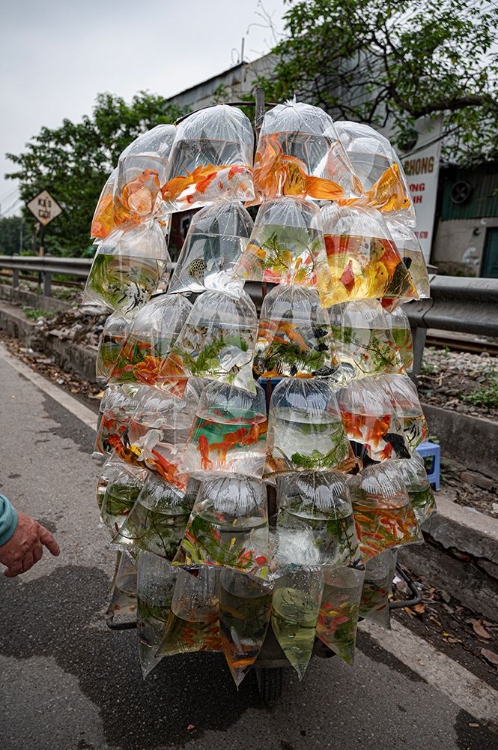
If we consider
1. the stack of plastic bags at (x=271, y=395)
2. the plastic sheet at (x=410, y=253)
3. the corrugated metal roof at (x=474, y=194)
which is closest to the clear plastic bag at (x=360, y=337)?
the stack of plastic bags at (x=271, y=395)

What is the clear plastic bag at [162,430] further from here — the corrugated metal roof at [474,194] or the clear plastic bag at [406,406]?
the corrugated metal roof at [474,194]

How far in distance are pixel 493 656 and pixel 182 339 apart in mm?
1745

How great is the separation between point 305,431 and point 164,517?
1.65 ft

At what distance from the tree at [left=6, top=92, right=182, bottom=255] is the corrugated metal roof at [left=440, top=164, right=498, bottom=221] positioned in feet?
25.8

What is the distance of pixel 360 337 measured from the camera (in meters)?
1.58

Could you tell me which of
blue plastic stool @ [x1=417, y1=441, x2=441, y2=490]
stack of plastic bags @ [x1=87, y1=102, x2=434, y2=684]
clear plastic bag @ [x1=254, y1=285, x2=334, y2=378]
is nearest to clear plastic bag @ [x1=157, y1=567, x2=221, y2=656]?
stack of plastic bags @ [x1=87, y1=102, x2=434, y2=684]

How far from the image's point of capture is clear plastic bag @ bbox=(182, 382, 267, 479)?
4.66ft

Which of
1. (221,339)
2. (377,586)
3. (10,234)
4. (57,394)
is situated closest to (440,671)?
(377,586)

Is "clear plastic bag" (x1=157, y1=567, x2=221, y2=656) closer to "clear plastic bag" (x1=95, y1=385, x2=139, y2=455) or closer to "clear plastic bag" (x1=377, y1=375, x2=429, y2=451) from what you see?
"clear plastic bag" (x1=95, y1=385, x2=139, y2=455)

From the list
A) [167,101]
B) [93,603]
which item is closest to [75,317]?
[93,603]

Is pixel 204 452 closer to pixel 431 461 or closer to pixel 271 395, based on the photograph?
pixel 271 395

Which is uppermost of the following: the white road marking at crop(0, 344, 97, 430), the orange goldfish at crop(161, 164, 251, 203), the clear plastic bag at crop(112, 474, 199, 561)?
the orange goldfish at crop(161, 164, 251, 203)

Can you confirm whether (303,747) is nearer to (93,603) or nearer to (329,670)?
(329,670)

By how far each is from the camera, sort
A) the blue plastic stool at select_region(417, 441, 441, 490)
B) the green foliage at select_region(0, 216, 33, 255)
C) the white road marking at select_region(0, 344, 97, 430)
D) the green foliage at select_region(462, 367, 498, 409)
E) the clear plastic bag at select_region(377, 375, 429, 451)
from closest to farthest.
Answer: the clear plastic bag at select_region(377, 375, 429, 451)
the blue plastic stool at select_region(417, 441, 441, 490)
the green foliage at select_region(462, 367, 498, 409)
the white road marking at select_region(0, 344, 97, 430)
the green foliage at select_region(0, 216, 33, 255)
